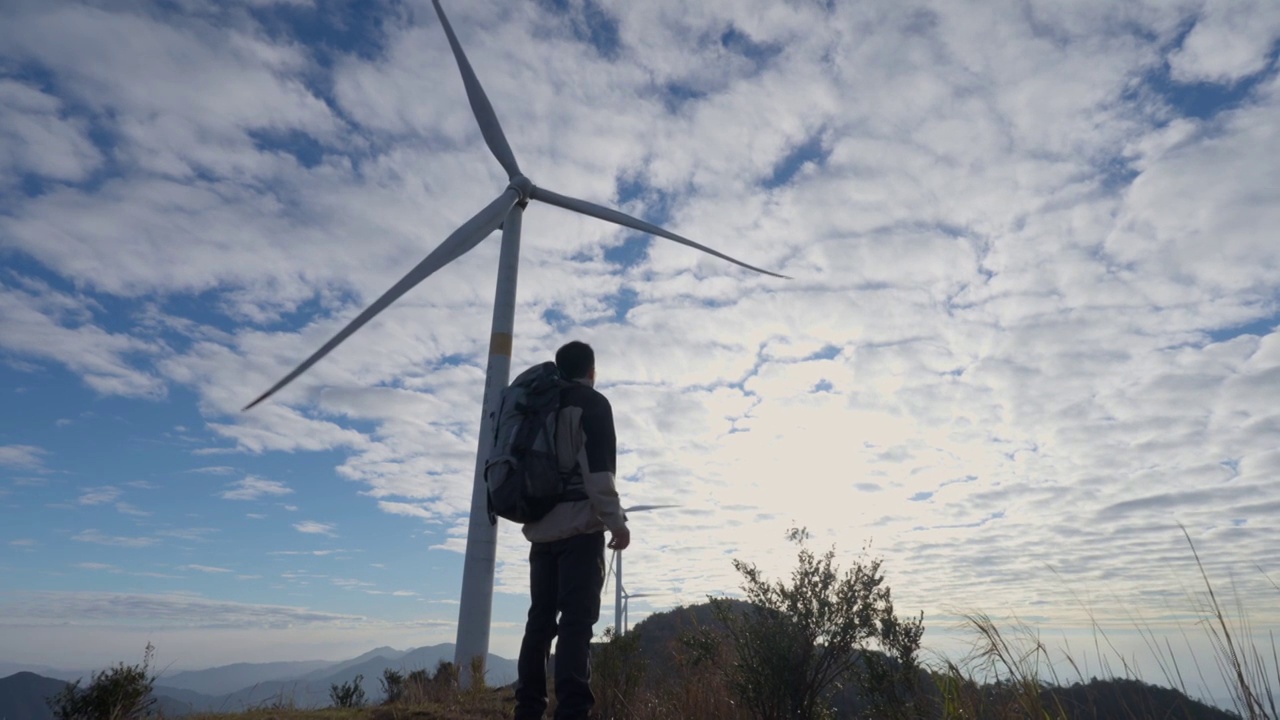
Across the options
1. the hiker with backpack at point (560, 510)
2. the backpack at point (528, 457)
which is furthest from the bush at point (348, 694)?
the backpack at point (528, 457)

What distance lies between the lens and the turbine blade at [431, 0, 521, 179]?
1725 centimetres

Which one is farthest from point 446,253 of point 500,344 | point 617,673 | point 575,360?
point 575,360

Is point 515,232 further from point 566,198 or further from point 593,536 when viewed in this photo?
point 593,536

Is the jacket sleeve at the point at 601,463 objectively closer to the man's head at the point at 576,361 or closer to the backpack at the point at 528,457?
the backpack at the point at 528,457

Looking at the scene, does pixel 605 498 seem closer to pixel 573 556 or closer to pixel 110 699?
pixel 573 556

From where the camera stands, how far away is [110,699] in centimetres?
629

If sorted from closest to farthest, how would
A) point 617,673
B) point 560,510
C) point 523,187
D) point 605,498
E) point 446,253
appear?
point 605,498 → point 560,510 → point 617,673 → point 446,253 → point 523,187

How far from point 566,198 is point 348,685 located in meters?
11.7

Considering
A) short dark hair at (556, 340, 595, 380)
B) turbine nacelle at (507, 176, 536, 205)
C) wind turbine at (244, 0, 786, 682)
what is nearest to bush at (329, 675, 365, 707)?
wind turbine at (244, 0, 786, 682)

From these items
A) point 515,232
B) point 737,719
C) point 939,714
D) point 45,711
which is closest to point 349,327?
point 515,232

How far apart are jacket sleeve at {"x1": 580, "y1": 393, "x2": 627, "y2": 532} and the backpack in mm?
201

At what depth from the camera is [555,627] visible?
4.95 meters

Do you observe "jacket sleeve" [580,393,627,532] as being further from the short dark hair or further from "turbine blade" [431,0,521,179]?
"turbine blade" [431,0,521,179]

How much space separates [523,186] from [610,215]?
2272mm
